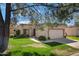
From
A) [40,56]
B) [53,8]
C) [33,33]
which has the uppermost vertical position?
[53,8]

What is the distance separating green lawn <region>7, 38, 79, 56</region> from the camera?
279 centimetres

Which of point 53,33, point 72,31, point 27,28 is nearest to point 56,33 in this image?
point 53,33

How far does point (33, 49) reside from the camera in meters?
2.79

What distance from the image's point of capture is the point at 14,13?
2.82 m

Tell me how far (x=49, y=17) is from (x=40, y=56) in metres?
0.34

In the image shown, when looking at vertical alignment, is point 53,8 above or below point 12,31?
above

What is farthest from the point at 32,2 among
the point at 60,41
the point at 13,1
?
the point at 60,41

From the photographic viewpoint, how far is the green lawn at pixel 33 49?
279 cm

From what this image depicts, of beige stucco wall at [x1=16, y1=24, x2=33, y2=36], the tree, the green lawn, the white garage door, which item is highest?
the tree

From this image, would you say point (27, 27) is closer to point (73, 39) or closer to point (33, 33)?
point (33, 33)

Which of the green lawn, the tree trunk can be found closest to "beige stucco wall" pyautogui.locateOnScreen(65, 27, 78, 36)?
the green lawn

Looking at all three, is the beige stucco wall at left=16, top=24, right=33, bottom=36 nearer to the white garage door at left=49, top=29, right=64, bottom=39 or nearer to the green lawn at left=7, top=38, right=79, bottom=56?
the green lawn at left=7, top=38, right=79, bottom=56

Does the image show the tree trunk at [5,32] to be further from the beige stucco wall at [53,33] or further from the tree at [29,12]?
the beige stucco wall at [53,33]

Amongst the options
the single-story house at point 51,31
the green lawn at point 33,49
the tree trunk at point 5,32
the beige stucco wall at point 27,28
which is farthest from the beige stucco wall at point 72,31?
the tree trunk at point 5,32
